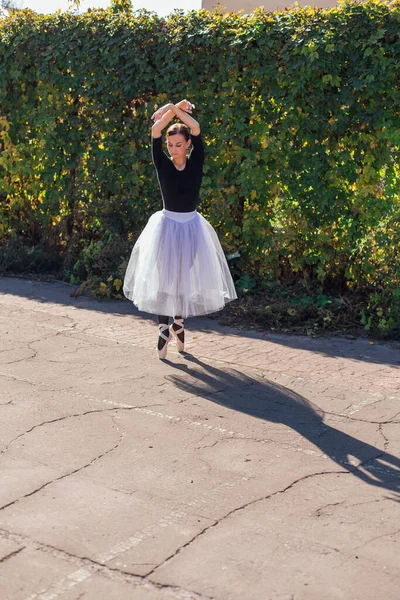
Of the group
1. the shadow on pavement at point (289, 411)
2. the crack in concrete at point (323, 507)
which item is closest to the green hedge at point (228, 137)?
the shadow on pavement at point (289, 411)

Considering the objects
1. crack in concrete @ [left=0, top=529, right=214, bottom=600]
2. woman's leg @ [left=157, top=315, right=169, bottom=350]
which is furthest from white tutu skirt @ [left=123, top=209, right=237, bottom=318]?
crack in concrete @ [left=0, top=529, right=214, bottom=600]

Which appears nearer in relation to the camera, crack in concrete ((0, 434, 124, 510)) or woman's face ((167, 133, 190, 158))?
crack in concrete ((0, 434, 124, 510))

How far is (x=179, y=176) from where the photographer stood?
7.67 meters

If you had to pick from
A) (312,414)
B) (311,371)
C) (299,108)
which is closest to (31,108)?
(299,108)

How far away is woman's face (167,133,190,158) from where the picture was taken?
7.56 meters

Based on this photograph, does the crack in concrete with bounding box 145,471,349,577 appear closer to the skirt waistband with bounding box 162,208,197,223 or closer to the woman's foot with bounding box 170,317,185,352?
the woman's foot with bounding box 170,317,185,352

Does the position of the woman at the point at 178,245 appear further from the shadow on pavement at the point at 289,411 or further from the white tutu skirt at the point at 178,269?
the shadow on pavement at the point at 289,411

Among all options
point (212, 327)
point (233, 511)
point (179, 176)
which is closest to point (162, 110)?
point (179, 176)

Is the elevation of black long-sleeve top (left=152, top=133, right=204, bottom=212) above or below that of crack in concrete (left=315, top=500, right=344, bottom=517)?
above

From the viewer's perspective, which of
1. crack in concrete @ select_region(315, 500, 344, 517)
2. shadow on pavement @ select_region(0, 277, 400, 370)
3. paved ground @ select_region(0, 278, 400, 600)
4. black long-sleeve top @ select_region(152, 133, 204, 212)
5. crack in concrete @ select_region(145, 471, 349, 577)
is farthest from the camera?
shadow on pavement @ select_region(0, 277, 400, 370)

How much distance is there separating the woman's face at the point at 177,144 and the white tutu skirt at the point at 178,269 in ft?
1.76

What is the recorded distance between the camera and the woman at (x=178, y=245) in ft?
25.1

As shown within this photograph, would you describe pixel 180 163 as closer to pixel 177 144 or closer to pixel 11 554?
pixel 177 144

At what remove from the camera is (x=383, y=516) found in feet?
15.5
